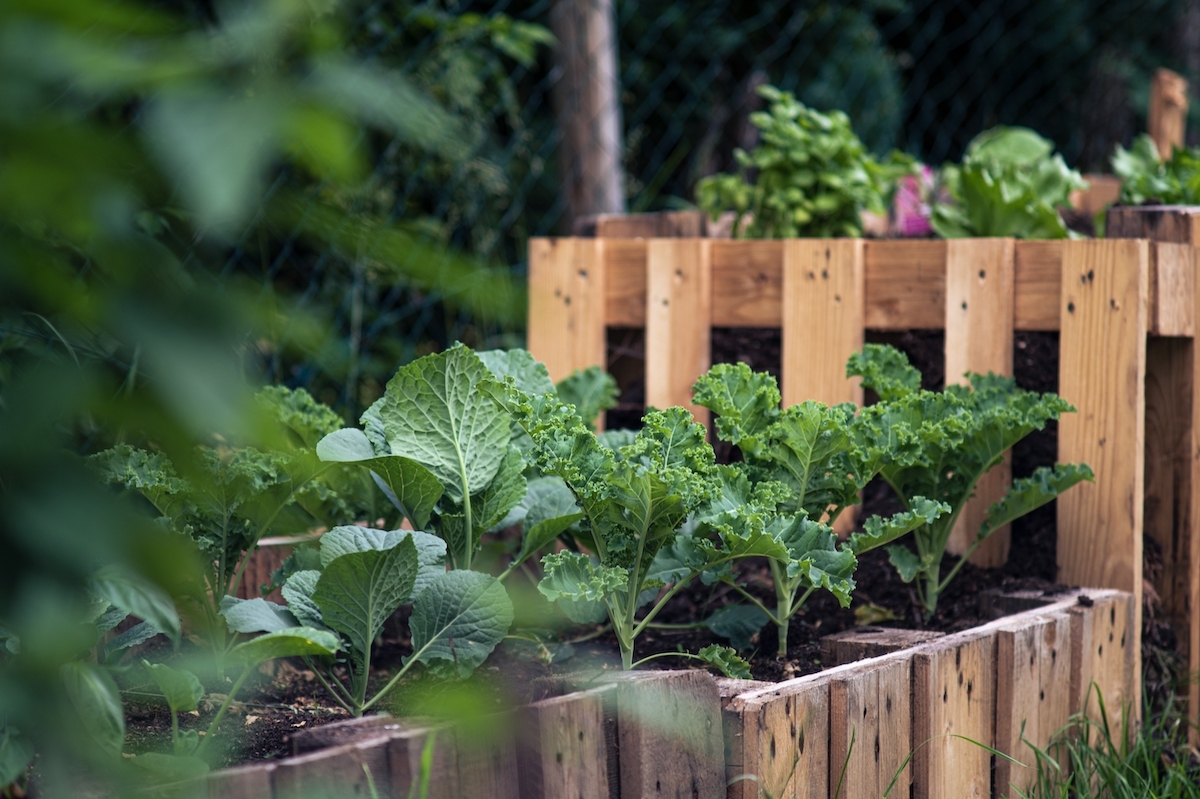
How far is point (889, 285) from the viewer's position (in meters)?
2.22

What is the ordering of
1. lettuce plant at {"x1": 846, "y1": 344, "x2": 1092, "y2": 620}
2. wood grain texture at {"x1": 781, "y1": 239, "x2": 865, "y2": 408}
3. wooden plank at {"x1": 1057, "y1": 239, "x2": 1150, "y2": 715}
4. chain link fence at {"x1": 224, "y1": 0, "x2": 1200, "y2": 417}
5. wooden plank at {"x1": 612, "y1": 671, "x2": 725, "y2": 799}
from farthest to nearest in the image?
chain link fence at {"x1": 224, "y1": 0, "x2": 1200, "y2": 417}
wood grain texture at {"x1": 781, "y1": 239, "x2": 865, "y2": 408}
wooden plank at {"x1": 1057, "y1": 239, "x2": 1150, "y2": 715}
lettuce plant at {"x1": 846, "y1": 344, "x2": 1092, "y2": 620}
wooden plank at {"x1": 612, "y1": 671, "x2": 725, "y2": 799}

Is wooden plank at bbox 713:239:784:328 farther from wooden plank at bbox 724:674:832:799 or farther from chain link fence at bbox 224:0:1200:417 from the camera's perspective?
wooden plank at bbox 724:674:832:799

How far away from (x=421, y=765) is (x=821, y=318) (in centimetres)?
146

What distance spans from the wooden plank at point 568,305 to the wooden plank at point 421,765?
1.44m

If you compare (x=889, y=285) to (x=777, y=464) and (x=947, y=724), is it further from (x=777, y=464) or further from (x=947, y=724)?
(x=947, y=724)

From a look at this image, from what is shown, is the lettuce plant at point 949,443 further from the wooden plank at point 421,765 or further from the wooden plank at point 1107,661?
the wooden plank at point 421,765

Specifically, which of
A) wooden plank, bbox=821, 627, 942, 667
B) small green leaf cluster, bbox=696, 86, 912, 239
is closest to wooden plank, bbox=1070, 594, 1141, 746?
wooden plank, bbox=821, 627, 942, 667

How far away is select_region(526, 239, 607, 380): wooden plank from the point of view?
7.97ft

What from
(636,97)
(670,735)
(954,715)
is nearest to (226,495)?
(670,735)

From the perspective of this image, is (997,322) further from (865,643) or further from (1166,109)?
(1166,109)

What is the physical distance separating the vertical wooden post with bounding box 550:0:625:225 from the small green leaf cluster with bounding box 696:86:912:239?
0.86m

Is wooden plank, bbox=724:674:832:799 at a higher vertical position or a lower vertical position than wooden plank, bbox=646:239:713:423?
lower

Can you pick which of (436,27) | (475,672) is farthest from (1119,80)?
(475,672)

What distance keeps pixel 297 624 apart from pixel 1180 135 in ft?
12.7
